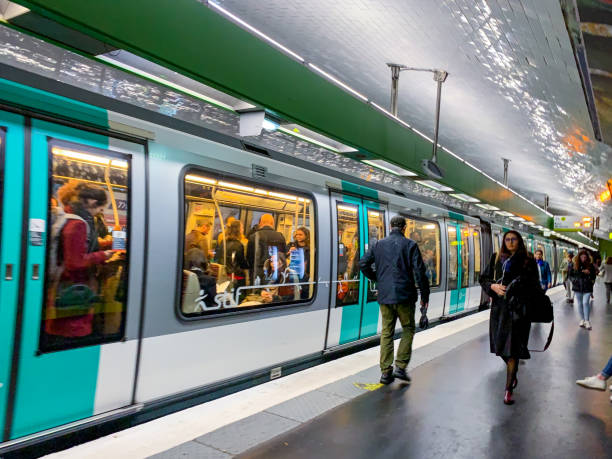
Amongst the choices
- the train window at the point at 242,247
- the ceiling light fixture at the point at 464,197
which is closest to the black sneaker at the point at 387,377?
the train window at the point at 242,247

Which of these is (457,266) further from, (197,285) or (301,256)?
(197,285)

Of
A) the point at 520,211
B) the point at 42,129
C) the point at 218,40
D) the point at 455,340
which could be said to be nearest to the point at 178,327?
the point at 42,129

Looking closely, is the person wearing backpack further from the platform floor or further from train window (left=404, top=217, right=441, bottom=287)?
train window (left=404, top=217, right=441, bottom=287)

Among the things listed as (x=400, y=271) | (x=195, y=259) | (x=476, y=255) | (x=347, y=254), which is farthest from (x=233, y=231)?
(x=476, y=255)

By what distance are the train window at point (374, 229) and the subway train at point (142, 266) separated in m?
0.90

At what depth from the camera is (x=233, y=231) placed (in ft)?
13.7

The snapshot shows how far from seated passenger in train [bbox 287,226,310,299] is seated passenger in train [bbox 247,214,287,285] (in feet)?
0.58

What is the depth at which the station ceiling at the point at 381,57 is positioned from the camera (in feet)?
10.1

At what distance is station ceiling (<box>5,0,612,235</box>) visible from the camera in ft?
10.1

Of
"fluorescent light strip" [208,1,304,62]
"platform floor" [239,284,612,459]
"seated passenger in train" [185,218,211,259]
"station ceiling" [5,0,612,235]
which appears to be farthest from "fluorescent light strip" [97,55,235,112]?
"platform floor" [239,284,612,459]

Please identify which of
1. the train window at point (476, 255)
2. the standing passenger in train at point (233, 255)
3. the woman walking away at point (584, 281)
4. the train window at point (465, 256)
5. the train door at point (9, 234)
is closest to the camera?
the train door at point (9, 234)

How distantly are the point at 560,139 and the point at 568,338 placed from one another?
10.6 feet

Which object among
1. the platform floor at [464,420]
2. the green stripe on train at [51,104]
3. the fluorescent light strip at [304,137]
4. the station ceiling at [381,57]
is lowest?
the platform floor at [464,420]

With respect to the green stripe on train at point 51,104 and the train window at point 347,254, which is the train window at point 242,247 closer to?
the train window at point 347,254
